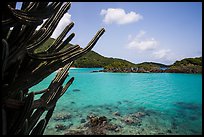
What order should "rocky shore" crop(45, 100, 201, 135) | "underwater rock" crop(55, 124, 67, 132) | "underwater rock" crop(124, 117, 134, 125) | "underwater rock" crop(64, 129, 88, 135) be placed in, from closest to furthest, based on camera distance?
"underwater rock" crop(64, 129, 88, 135) → "rocky shore" crop(45, 100, 201, 135) → "underwater rock" crop(55, 124, 67, 132) → "underwater rock" crop(124, 117, 134, 125)

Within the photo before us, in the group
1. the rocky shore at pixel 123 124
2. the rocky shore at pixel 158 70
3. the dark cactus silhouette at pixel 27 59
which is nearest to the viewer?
the dark cactus silhouette at pixel 27 59

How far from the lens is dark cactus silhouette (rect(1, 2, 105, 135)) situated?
1.51 m

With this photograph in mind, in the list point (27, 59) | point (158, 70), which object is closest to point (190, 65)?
point (158, 70)

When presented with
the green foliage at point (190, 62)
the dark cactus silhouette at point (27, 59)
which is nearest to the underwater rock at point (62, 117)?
the dark cactus silhouette at point (27, 59)

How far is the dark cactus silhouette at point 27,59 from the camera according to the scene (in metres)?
1.51

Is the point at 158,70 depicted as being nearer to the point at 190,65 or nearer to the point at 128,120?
the point at 190,65

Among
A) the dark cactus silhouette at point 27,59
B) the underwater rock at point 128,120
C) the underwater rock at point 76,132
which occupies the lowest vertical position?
the underwater rock at point 76,132

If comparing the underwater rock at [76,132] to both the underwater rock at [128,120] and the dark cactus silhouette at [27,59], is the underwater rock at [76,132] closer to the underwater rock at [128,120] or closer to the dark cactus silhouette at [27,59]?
the underwater rock at [128,120]

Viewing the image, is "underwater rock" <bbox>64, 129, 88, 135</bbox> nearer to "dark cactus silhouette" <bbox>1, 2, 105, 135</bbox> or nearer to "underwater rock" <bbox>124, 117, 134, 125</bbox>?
"underwater rock" <bbox>124, 117, 134, 125</bbox>

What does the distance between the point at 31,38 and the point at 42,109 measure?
69 centimetres

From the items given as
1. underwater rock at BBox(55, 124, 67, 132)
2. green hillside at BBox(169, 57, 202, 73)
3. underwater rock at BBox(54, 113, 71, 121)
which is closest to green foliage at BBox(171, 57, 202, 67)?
green hillside at BBox(169, 57, 202, 73)

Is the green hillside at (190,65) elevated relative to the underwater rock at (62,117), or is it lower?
elevated

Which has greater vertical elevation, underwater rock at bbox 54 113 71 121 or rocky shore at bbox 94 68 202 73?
rocky shore at bbox 94 68 202 73

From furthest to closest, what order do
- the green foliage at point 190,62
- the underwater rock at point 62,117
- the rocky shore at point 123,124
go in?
1. the green foliage at point 190,62
2. the underwater rock at point 62,117
3. the rocky shore at point 123,124
